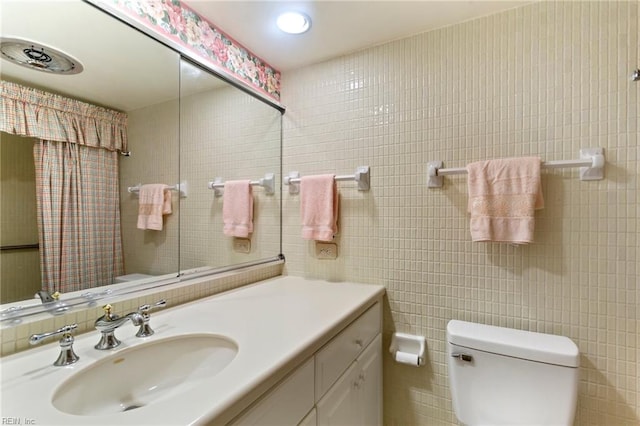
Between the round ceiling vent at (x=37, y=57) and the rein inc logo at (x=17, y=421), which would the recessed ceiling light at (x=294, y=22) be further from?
the rein inc logo at (x=17, y=421)

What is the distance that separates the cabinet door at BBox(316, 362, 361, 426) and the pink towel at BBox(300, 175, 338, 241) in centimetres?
65

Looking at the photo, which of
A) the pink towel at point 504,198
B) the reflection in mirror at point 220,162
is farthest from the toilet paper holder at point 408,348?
the reflection in mirror at point 220,162

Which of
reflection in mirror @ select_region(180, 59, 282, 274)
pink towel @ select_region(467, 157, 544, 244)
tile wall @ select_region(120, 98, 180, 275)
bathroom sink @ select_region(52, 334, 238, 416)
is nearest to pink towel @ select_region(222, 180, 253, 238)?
reflection in mirror @ select_region(180, 59, 282, 274)

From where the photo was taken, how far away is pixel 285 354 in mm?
758

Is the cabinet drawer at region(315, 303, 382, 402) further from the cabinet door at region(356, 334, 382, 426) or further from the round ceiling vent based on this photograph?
the round ceiling vent

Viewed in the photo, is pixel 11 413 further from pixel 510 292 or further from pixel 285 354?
pixel 510 292

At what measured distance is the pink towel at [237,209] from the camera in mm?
1557

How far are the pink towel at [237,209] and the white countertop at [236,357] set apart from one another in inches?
13.0

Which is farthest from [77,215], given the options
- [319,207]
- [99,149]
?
[319,207]

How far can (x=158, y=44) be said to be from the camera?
119cm

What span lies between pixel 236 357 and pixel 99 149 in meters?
0.88

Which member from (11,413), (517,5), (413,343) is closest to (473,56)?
(517,5)

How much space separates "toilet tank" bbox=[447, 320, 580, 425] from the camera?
3.36ft

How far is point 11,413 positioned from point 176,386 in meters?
0.37
